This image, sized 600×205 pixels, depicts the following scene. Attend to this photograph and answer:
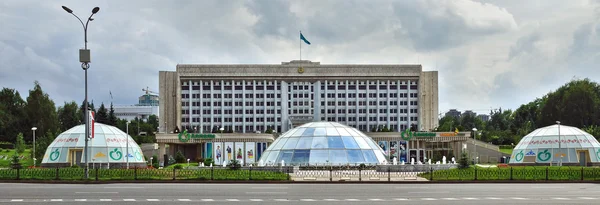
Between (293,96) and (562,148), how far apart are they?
67.7m

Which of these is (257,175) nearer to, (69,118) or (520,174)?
(520,174)

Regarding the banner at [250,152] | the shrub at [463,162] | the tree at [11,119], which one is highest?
the tree at [11,119]

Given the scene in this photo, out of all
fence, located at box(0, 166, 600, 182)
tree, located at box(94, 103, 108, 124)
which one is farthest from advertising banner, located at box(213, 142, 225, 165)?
fence, located at box(0, 166, 600, 182)

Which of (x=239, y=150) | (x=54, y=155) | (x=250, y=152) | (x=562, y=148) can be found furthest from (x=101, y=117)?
(x=562, y=148)

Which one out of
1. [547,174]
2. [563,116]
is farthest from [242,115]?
[547,174]

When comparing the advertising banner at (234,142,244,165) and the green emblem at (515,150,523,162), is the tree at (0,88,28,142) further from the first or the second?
the green emblem at (515,150,523,162)

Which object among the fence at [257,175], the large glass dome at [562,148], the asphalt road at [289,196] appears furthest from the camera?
the large glass dome at [562,148]

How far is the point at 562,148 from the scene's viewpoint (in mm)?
62469

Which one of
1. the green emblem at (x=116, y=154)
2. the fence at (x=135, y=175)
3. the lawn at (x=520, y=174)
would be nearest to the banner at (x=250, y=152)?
the green emblem at (x=116, y=154)

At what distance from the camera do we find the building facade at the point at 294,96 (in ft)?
400

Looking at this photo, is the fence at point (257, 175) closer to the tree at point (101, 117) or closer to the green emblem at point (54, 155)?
the green emblem at point (54, 155)

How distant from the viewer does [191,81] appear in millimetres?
122062

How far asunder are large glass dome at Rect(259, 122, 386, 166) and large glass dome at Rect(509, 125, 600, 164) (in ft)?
49.5

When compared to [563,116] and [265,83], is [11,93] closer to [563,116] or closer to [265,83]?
[265,83]
